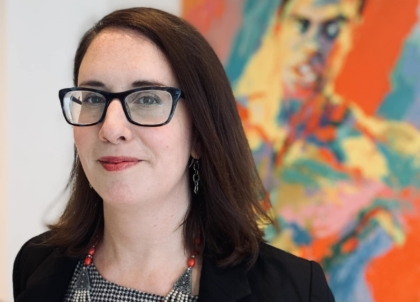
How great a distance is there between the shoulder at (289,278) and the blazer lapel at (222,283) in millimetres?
32

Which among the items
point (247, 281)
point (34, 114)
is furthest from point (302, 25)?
point (34, 114)

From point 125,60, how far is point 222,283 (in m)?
0.59

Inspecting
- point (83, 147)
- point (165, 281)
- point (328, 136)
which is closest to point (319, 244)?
point (328, 136)

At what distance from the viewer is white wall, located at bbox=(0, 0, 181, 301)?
1828 mm

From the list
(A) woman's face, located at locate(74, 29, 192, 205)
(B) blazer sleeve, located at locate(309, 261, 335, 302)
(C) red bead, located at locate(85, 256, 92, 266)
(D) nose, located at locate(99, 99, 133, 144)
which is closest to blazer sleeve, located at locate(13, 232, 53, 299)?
(C) red bead, located at locate(85, 256, 92, 266)

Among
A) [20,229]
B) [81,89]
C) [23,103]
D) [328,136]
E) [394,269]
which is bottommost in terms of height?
[20,229]

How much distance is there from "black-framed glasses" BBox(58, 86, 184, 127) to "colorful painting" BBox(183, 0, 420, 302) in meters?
0.79

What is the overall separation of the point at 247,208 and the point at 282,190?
1.92 feet

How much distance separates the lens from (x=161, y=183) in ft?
3.54

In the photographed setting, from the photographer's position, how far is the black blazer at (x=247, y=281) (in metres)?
1.10

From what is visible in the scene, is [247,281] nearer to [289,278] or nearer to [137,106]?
[289,278]

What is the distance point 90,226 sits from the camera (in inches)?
52.0

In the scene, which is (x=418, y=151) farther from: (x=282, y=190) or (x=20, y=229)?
(x=20, y=229)

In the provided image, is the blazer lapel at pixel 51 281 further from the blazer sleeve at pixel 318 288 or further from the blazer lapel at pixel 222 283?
the blazer sleeve at pixel 318 288
